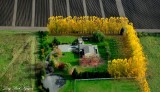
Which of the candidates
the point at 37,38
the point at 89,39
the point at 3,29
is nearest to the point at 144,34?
the point at 89,39

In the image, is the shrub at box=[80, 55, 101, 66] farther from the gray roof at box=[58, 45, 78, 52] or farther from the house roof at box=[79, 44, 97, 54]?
the gray roof at box=[58, 45, 78, 52]

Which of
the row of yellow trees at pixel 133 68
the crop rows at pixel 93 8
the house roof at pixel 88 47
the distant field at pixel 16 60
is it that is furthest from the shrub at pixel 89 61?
the crop rows at pixel 93 8

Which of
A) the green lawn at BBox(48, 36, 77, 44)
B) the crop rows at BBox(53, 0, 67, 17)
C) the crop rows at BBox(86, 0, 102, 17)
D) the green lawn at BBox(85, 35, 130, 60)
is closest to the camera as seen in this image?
the green lawn at BBox(85, 35, 130, 60)

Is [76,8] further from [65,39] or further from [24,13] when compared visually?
[24,13]

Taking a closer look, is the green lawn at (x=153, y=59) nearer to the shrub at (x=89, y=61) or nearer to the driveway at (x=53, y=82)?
the shrub at (x=89, y=61)

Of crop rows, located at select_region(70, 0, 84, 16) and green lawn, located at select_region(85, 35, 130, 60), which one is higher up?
crop rows, located at select_region(70, 0, 84, 16)

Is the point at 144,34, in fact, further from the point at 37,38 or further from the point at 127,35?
the point at 37,38

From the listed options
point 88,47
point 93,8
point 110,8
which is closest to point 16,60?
point 88,47

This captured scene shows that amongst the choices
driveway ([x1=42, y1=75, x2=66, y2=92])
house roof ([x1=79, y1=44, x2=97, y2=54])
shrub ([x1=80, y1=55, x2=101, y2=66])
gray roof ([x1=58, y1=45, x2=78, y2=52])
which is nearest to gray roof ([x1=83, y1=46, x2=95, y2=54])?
house roof ([x1=79, y1=44, x2=97, y2=54])
